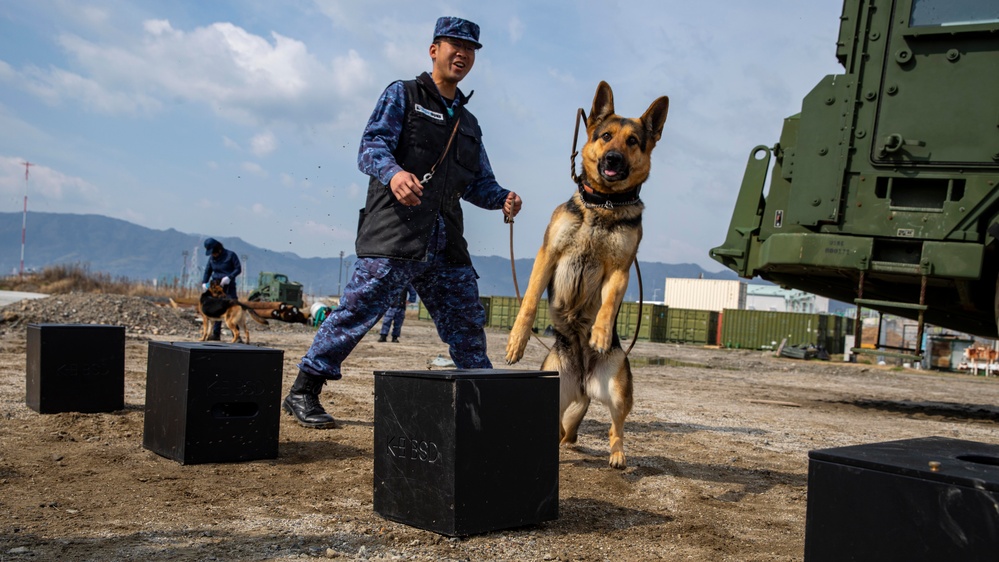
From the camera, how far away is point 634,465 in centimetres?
467

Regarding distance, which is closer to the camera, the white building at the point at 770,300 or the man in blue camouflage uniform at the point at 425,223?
the man in blue camouflage uniform at the point at 425,223

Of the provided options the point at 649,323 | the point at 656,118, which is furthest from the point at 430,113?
the point at 649,323

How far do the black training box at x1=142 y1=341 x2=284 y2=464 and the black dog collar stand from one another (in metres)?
1.95

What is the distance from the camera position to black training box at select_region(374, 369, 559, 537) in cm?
286

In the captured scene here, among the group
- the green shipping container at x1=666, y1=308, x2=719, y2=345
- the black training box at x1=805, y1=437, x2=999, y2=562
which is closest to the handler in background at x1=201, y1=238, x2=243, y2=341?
the black training box at x1=805, y1=437, x2=999, y2=562

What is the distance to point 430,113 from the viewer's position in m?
4.82

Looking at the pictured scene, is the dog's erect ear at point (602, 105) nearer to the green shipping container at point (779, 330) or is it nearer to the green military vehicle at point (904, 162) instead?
the green military vehicle at point (904, 162)

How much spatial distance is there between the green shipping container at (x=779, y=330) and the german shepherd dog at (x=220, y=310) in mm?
25862

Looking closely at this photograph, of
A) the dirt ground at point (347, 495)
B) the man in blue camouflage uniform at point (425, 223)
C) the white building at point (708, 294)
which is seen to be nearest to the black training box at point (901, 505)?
the dirt ground at point (347, 495)

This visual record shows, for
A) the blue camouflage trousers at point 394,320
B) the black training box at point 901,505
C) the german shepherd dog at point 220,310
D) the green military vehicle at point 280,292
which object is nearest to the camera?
the black training box at point 901,505

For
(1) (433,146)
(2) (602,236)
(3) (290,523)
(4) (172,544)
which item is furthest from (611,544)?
(1) (433,146)

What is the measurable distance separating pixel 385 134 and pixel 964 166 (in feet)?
17.0

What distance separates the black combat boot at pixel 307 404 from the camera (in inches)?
198

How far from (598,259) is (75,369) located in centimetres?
368
